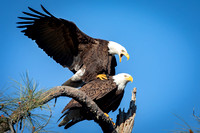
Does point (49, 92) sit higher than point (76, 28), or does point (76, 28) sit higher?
point (76, 28)

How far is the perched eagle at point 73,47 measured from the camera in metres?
4.50

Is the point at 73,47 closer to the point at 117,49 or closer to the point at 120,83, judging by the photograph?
the point at 117,49

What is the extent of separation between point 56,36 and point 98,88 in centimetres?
118

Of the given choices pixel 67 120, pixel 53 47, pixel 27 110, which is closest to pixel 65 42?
pixel 53 47

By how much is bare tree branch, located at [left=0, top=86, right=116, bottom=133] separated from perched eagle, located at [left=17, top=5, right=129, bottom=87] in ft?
3.45

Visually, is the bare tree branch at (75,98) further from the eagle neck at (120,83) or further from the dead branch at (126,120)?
the eagle neck at (120,83)

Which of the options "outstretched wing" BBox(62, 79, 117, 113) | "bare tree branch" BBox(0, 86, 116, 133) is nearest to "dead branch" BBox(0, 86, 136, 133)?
"bare tree branch" BBox(0, 86, 116, 133)

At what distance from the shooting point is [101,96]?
4035 millimetres

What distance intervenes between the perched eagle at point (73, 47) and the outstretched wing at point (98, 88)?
0.80 feet

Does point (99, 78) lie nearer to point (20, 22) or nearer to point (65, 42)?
point (65, 42)

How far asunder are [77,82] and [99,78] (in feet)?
1.36

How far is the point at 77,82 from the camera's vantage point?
4637 millimetres

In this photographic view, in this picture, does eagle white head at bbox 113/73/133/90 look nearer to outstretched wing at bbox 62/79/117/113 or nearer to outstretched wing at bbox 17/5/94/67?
outstretched wing at bbox 62/79/117/113

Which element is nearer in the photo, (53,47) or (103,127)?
(103,127)
